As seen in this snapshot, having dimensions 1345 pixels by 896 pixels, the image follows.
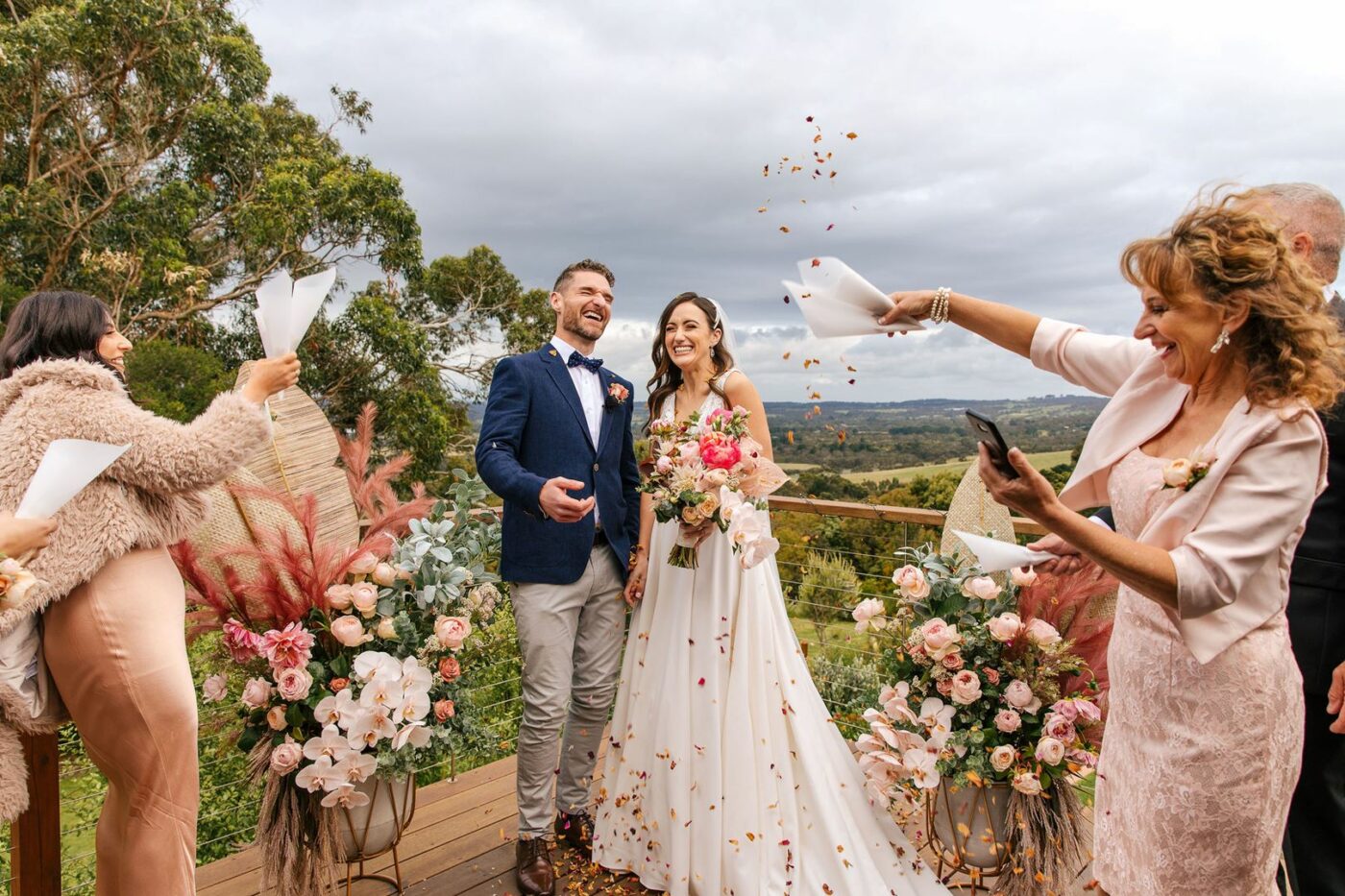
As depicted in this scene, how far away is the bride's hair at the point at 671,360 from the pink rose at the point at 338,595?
1300mm

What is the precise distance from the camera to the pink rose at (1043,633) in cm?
235

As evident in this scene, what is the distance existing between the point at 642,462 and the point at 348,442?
1.03 meters

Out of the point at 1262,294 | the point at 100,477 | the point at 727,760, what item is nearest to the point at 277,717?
the point at 100,477

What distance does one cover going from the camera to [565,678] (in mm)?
2787

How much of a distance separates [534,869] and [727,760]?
29.2 inches

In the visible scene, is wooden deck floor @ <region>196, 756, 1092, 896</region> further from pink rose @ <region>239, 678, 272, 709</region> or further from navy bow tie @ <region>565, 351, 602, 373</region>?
navy bow tie @ <region>565, 351, 602, 373</region>

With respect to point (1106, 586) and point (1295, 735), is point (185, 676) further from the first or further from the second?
point (1106, 586)

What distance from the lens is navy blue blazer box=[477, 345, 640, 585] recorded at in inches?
107

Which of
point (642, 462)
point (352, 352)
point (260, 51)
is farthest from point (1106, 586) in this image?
point (260, 51)

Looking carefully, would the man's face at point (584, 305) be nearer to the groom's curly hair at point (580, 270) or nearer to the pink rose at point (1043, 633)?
the groom's curly hair at point (580, 270)

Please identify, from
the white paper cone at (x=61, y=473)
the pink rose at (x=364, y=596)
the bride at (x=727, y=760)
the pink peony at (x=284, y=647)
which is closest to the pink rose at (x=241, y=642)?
the pink peony at (x=284, y=647)

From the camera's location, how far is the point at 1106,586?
2436mm

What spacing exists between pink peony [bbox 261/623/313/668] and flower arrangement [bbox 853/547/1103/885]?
1.73m

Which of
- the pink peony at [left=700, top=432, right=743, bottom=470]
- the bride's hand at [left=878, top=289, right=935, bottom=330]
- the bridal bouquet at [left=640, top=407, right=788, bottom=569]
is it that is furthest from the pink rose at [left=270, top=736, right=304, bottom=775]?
the bride's hand at [left=878, top=289, right=935, bottom=330]
